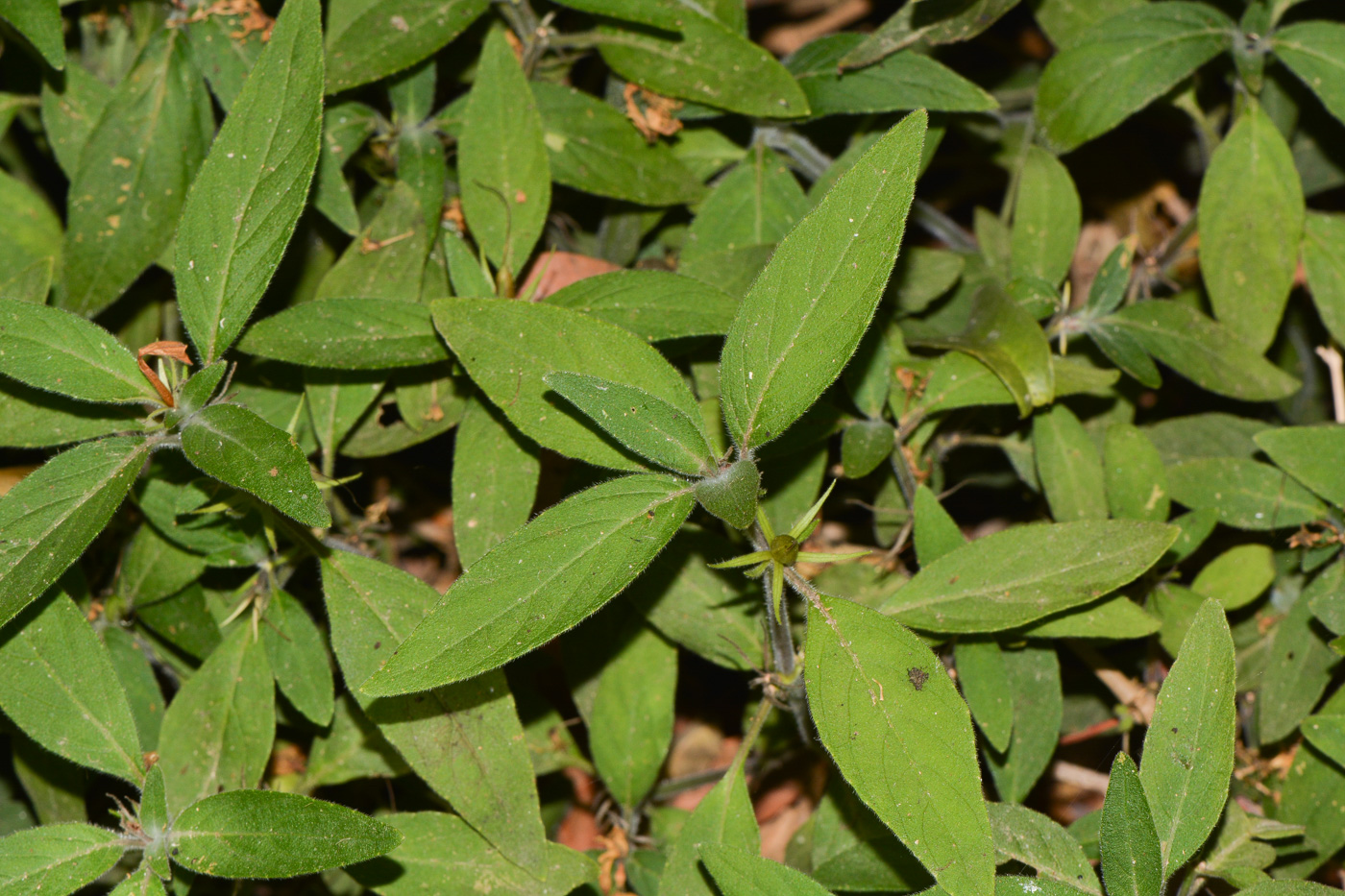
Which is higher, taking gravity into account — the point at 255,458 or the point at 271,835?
the point at 255,458

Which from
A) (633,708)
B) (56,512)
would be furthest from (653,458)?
(56,512)

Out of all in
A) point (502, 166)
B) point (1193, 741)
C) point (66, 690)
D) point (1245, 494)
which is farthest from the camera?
point (1245, 494)

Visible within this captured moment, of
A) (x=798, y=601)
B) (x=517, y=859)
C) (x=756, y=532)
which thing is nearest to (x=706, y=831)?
(x=517, y=859)

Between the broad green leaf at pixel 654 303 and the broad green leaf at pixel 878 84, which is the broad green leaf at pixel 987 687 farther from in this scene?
the broad green leaf at pixel 878 84

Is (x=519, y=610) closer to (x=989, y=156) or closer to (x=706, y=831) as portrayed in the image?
(x=706, y=831)

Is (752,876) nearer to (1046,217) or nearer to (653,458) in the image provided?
(653,458)

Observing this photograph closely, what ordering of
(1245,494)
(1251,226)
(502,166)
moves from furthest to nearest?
(1251,226), (1245,494), (502,166)

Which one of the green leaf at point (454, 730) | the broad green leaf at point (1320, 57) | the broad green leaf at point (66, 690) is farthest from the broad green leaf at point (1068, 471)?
the broad green leaf at point (66, 690)
